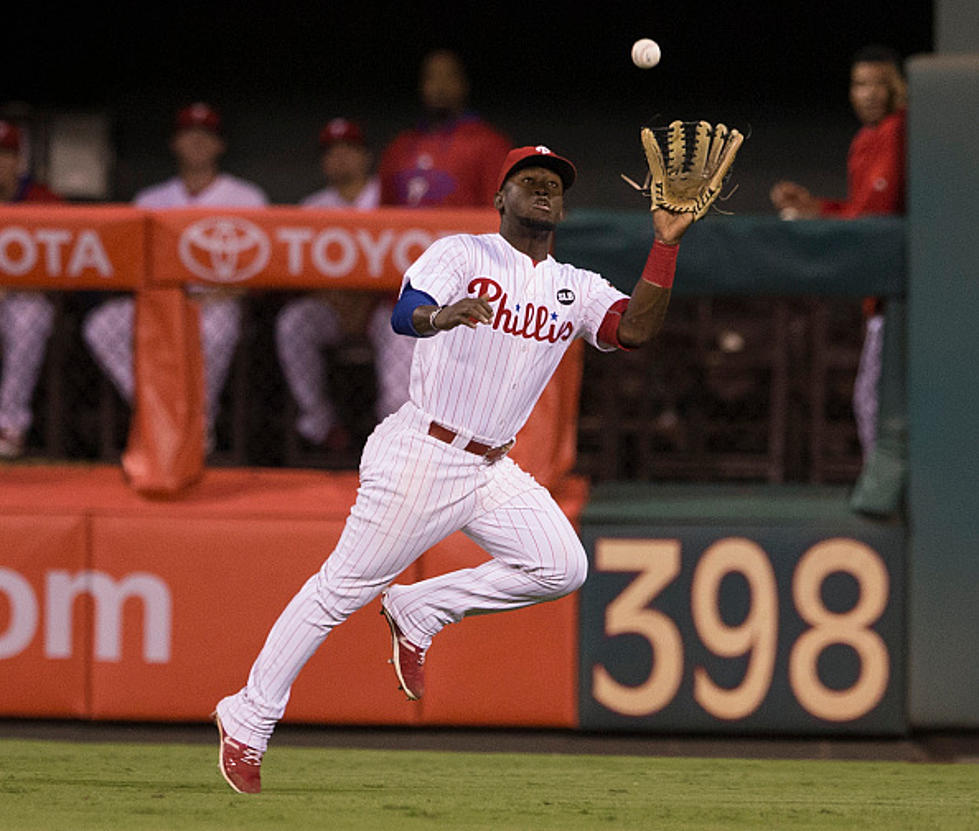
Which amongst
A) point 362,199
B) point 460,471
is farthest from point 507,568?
point 362,199

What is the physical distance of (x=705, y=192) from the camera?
4.33 m

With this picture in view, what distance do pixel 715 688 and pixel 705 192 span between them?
2.37 metres

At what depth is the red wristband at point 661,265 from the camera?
14.3ft

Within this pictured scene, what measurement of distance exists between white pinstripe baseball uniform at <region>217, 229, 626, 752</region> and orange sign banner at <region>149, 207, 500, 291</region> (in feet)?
5.32

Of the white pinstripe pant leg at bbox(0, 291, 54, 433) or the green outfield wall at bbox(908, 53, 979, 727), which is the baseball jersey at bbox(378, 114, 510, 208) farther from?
the green outfield wall at bbox(908, 53, 979, 727)

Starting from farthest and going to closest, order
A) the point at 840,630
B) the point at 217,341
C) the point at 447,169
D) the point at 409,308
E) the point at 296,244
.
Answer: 1. the point at 447,169
2. the point at 217,341
3. the point at 296,244
4. the point at 840,630
5. the point at 409,308

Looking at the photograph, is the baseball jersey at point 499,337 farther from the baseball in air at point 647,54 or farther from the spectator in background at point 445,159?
the spectator in background at point 445,159

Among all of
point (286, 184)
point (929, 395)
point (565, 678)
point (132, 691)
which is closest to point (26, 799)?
point (132, 691)

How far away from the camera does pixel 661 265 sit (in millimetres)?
4395

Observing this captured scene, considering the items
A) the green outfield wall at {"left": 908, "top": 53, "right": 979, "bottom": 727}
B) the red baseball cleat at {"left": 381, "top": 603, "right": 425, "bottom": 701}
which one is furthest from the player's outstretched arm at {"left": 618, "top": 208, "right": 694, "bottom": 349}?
the green outfield wall at {"left": 908, "top": 53, "right": 979, "bottom": 727}

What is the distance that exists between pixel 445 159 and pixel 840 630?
2740mm

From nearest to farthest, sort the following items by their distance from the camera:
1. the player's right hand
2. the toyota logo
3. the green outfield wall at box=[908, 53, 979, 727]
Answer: the player's right hand < the green outfield wall at box=[908, 53, 979, 727] < the toyota logo

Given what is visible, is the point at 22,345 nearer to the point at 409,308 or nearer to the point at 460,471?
the point at 460,471

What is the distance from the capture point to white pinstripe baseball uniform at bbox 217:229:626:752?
4.48 meters
